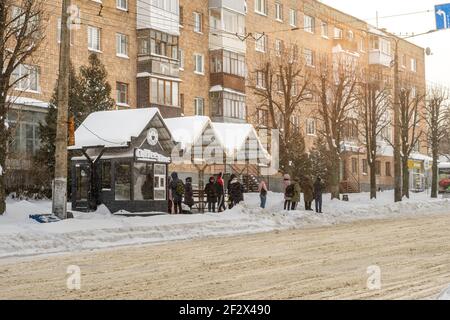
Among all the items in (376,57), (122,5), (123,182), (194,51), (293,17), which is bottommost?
(123,182)

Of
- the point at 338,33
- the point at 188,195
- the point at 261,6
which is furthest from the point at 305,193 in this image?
the point at 338,33

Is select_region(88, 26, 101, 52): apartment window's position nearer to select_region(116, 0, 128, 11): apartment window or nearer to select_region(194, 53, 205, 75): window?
select_region(116, 0, 128, 11): apartment window

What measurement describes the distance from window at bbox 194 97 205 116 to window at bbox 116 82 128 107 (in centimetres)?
642

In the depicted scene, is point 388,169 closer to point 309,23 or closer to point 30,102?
point 309,23

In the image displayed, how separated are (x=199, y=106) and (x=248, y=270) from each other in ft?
114

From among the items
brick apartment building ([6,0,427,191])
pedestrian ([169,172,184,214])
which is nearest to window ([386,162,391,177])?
brick apartment building ([6,0,427,191])

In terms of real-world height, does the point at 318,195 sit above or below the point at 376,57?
below

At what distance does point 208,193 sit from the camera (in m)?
27.1

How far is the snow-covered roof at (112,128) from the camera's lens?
22797mm

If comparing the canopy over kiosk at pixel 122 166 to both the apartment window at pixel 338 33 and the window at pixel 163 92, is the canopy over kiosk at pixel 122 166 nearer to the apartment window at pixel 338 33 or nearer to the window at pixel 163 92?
the window at pixel 163 92

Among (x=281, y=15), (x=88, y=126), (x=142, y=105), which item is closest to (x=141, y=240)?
(x=88, y=126)

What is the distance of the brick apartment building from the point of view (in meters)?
34.8

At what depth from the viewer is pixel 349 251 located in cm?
1351

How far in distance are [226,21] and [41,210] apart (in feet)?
83.9
